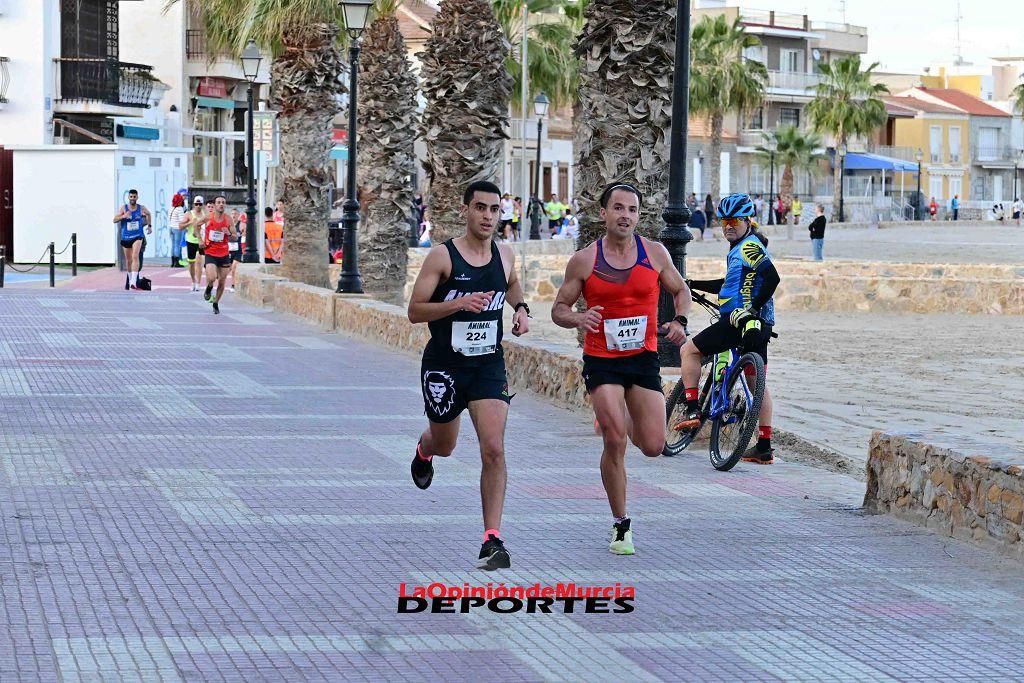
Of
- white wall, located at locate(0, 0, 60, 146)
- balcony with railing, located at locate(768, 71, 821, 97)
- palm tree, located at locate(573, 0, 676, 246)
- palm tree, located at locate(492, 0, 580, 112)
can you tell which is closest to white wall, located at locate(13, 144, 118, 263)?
white wall, located at locate(0, 0, 60, 146)

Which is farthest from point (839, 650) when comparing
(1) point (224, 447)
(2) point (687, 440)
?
(1) point (224, 447)

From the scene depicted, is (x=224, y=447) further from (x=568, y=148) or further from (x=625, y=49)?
(x=568, y=148)

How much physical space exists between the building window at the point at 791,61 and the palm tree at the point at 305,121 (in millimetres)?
71231

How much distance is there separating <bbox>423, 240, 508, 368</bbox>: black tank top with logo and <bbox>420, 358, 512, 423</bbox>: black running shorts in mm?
30

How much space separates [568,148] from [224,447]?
6978cm

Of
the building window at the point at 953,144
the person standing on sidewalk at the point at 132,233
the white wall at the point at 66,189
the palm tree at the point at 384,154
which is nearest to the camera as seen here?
the palm tree at the point at 384,154

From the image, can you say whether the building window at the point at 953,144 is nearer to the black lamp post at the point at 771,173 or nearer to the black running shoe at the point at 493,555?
the black lamp post at the point at 771,173

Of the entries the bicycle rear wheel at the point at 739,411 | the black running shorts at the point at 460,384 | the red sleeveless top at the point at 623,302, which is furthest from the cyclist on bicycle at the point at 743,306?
the black running shorts at the point at 460,384

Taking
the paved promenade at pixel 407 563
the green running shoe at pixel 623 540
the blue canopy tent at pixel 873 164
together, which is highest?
the blue canopy tent at pixel 873 164

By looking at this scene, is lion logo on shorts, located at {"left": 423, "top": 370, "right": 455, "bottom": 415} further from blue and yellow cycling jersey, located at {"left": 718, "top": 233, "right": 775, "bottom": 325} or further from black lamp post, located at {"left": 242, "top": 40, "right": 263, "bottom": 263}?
black lamp post, located at {"left": 242, "top": 40, "right": 263, "bottom": 263}

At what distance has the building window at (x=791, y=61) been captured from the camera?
95963mm

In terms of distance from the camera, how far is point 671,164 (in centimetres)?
1209

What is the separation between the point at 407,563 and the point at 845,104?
8158cm

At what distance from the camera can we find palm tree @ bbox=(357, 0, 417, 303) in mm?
24672
